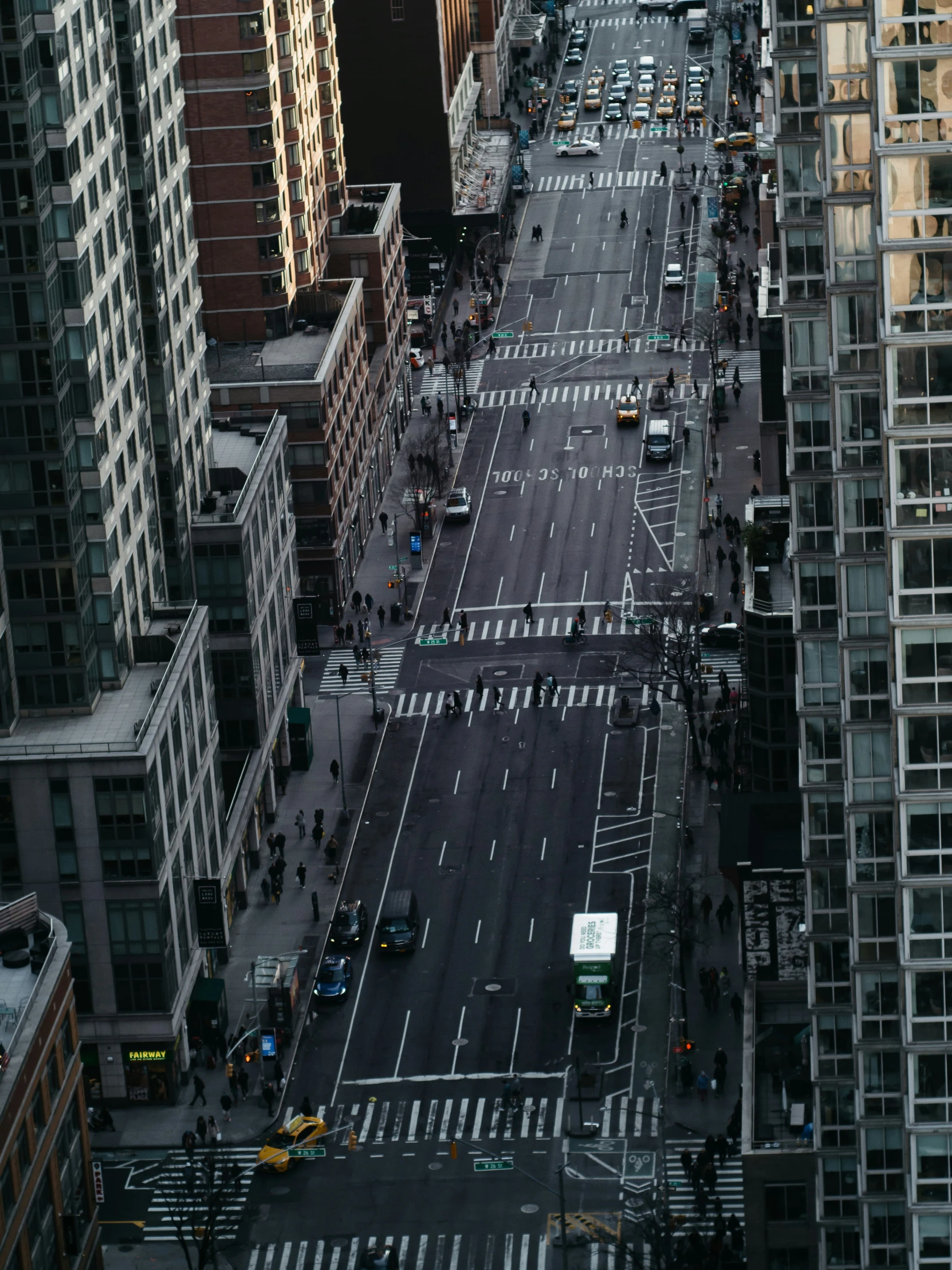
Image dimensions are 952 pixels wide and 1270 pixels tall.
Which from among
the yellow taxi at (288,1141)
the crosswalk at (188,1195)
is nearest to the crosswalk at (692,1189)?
the yellow taxi at (288,1141)

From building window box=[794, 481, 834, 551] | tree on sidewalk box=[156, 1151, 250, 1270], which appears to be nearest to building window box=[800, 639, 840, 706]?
building window box=[794, 481, 834, 551]

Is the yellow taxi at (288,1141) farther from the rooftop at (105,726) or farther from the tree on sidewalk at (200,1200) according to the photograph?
the rooftop at (105,726)

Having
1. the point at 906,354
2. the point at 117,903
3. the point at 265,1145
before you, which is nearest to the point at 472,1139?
the point at 265,1145

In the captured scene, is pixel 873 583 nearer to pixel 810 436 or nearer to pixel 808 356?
pixel 810 436

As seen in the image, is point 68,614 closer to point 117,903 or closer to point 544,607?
point 117,903

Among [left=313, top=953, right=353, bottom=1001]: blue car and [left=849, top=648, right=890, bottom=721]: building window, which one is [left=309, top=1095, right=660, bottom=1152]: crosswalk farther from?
[left=849, top=648, right=890, bottom=721]: building window
